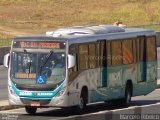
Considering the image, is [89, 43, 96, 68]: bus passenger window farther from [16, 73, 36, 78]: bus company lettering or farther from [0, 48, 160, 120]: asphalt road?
[16, 73, 36, 78]: bus company lettering

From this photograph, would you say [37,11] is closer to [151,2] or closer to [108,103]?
[151,2]

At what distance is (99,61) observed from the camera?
23188 mm

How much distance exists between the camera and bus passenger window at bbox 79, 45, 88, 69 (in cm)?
2197

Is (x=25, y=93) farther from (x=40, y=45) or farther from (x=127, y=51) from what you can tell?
(x=127, y=51)

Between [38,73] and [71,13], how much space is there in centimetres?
5884

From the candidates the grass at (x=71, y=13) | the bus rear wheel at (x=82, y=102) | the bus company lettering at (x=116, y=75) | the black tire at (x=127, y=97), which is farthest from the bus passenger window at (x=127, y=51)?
the grass at (x=71, y=13)

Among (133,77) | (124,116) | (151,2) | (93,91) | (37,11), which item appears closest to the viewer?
(124,116)

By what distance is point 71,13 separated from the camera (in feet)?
262

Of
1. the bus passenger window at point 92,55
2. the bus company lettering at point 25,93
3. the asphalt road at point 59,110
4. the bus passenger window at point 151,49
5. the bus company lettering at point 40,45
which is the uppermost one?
the bus company lettering at point 40,45

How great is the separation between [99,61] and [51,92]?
2510mm

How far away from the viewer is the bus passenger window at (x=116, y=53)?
78.4ft

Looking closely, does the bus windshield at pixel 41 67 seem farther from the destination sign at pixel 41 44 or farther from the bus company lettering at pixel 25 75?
the destination sign at pixel 41 44

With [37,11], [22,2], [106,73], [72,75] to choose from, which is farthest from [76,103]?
[22,2]

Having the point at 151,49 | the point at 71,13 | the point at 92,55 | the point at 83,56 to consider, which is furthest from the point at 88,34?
the point at 71,13
